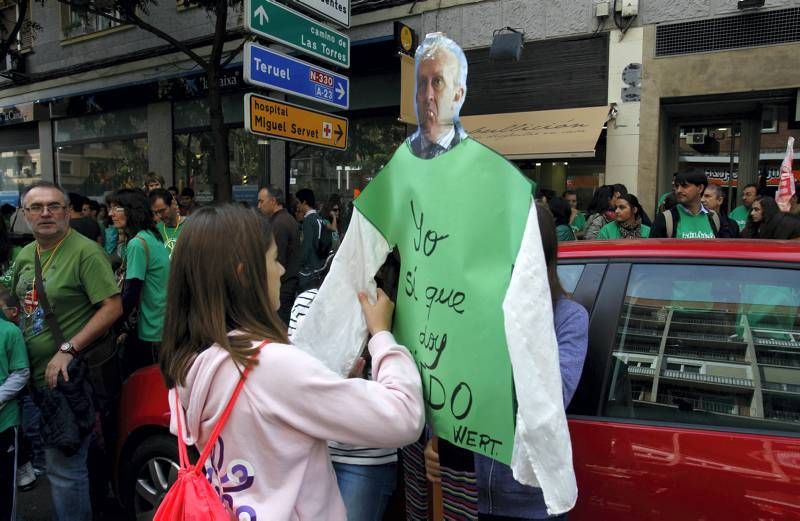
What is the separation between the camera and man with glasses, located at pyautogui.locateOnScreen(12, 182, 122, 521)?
9.71 feet

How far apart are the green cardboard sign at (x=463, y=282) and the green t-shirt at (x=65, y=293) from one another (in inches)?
84.1

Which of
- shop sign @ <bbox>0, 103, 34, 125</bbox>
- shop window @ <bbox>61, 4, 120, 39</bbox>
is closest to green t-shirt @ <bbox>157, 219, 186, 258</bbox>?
shop window @ <bbox>61, 4, 120, 39</bbox>

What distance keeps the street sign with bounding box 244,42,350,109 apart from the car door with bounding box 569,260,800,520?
368cm

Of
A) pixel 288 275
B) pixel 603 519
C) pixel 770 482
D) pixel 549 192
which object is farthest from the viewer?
pixel 549 192

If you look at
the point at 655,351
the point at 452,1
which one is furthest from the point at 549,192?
the point at 655,351

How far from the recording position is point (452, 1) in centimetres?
980

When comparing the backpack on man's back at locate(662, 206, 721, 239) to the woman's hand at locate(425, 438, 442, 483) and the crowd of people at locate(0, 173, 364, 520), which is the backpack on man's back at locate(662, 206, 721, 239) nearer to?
the crowd of people at locate(0, 173, 364, 520)

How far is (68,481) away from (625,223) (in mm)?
4554

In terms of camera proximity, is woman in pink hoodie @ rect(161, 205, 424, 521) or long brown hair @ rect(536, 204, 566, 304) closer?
woman in pink hoodie @ rect(161, 205, 424, 521)

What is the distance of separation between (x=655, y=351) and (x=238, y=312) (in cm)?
137

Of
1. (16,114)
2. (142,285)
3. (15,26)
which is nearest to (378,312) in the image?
(142,285)

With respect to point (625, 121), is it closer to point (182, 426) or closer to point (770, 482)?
point (770, 482)

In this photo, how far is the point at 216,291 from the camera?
135 centimetres

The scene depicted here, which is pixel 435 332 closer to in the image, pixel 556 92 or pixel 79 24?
pixel 556 92
